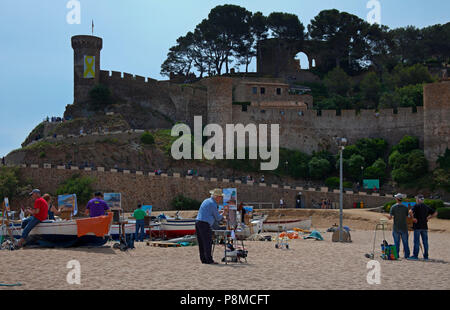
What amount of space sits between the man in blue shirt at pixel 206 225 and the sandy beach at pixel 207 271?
0.32 metres

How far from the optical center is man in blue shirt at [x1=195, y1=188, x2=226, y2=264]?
12117mm

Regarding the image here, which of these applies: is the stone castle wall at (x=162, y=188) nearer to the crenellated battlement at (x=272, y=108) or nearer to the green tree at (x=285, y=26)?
the crenellated battlement at (x=272, y=108)

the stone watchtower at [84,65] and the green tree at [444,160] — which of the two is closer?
the green tree at [444,160]

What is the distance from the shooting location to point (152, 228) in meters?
21.0

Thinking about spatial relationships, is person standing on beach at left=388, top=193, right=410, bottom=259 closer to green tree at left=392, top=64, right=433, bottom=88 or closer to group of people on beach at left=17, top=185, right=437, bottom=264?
group of people on beach at left=17, top=185, right=437, bottom=264

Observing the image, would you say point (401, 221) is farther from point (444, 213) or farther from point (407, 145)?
point (407, 145)

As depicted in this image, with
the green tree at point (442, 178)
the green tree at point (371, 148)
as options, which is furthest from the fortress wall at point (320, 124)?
the green tree at point (442, 178)

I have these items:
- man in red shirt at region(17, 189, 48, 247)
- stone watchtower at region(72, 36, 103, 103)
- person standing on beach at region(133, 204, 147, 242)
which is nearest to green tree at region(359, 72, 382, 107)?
stone watchtower at region(72, 36, 103, 103)

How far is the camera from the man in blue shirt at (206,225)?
477 inches

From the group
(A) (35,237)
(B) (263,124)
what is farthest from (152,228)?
(B) (263,124)

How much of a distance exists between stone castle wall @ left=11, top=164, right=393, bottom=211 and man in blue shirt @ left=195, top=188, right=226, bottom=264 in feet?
81.5

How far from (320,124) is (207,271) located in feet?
127

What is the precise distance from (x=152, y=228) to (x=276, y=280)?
11.6m

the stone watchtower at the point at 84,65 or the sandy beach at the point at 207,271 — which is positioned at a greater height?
the stone watchtower at the point at 84,65
